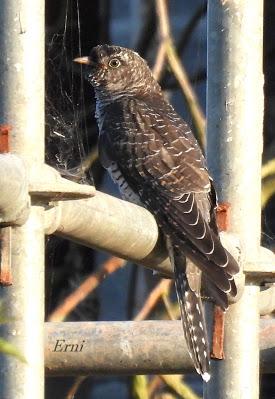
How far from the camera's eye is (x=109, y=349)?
3945mm

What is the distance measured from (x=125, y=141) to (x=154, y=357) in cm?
151

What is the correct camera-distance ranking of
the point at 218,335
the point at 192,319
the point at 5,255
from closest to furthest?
the point at 5,255, the point at 218,335, the point at 192,319

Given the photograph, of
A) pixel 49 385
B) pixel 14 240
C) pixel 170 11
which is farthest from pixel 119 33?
pixel 14 240

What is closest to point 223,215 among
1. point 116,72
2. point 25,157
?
point 25,157

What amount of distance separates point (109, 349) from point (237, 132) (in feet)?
2.05

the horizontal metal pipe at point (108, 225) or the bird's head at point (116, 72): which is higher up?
the horizontal metal pipe at point (108, 225)

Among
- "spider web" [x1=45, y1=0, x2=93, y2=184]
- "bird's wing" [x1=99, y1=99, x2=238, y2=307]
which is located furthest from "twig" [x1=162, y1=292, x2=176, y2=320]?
"bird's wing" [x1=99, y1=99, x2=238, y2=307]

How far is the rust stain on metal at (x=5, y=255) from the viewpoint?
2803mm

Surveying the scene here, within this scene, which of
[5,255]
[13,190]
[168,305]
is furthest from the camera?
[168,305]

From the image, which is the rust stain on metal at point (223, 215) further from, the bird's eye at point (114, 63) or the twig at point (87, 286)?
the twig at point (87, 286)

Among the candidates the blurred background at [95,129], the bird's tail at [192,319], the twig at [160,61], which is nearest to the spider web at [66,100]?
the blurred background at [95,129]

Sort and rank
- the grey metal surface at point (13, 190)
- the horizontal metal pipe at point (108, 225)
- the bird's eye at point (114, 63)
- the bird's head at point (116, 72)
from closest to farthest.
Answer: the grey metal surface at point (13, 190)
the horizontal metal pipe at point (108, 225)
the bird's head at point (116, 72)
the bird's eye at point (114, 63)

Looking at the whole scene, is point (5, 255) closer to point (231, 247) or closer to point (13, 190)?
point (13, 190)

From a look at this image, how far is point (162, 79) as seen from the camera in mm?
7801
